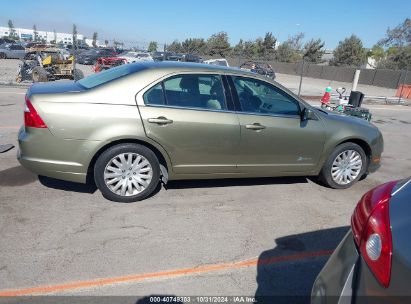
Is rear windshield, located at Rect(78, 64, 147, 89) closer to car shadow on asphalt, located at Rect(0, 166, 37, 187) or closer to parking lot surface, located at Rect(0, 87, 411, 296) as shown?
parking lot surface, located at Rect(0, 87, 411, 296)

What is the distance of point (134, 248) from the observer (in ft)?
11.4

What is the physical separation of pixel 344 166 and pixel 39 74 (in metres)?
15.0

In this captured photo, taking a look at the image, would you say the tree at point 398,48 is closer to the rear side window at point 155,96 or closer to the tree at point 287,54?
the tree at point 287,54

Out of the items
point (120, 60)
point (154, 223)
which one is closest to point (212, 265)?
point (154, 223)

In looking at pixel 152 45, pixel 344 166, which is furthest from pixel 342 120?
pixel 152 45

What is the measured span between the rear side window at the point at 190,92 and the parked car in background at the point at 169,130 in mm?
12

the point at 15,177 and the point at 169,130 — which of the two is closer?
the point at 169,130

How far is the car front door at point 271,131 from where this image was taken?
15.2ft

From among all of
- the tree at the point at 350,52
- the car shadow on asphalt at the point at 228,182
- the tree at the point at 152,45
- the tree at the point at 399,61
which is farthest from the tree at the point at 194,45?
the car shadow on asphalt at the point at 228,182

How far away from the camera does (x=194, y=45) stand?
2589 inches

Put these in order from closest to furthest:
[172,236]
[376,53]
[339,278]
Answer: [339,278], [172,236], [376,53]

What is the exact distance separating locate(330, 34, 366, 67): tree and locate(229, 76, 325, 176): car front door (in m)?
57.9

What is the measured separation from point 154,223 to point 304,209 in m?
1.88

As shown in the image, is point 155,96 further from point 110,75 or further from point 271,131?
point 271,131
